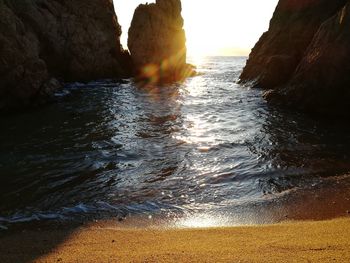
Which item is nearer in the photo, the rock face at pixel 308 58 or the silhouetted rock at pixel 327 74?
the silhouetted rock at pixel 327 74

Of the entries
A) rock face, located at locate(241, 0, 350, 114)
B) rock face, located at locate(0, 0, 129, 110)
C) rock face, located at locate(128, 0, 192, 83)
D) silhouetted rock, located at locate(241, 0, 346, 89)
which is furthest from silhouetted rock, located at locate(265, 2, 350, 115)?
rock face, located at locate(128, 0, 192, 83)

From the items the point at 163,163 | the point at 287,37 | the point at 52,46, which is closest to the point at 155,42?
the point at 52,46

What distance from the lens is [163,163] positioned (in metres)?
11.5

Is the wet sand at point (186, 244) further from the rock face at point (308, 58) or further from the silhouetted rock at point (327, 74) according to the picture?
the rock face at point (308, 58)

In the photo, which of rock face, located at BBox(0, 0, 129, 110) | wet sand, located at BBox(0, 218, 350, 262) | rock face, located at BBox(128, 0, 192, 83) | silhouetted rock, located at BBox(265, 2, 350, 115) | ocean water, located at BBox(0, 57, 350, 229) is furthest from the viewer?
rock face, located at BBox(128, 0, 192, 83)

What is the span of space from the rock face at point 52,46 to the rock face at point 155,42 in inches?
86.0

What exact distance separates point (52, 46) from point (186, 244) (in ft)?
121

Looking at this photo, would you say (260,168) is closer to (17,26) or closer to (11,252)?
(11,252)

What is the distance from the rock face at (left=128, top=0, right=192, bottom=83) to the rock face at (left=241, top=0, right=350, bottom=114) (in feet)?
61.3

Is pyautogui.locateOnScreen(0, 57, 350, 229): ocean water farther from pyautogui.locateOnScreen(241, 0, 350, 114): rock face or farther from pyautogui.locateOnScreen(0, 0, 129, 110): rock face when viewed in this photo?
pyautogui.locateOnScreen(0, 0, 129, 110): rock face

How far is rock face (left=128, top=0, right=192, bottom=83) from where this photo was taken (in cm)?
5006

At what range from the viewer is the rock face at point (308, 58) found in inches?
691

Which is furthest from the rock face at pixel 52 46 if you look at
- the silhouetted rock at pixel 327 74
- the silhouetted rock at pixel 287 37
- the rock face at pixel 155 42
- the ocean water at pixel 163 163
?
the silhouetted rock at pixel 287 37

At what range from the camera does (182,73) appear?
52.6 metres
